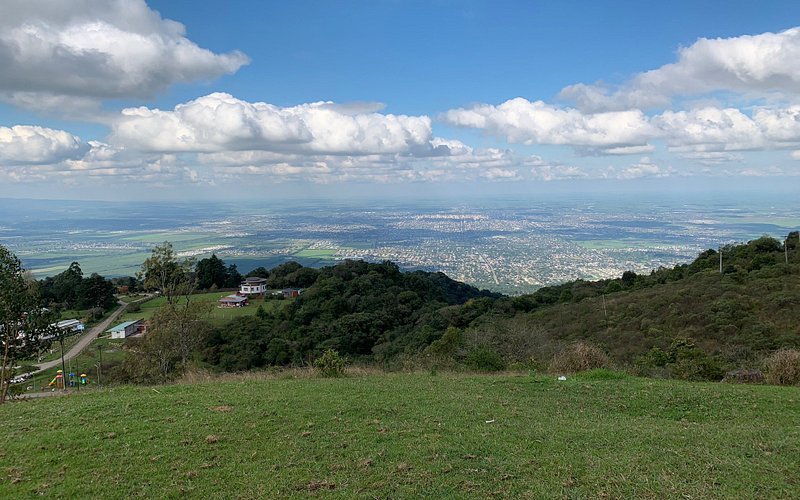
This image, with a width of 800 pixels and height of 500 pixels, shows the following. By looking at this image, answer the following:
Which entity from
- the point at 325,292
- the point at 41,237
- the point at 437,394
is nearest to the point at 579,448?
the point at 437,394

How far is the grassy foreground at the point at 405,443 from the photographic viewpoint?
201 inches

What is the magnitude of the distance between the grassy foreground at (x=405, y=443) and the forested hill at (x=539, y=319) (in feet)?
18.9

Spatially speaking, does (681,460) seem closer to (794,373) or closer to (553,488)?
(553,488)

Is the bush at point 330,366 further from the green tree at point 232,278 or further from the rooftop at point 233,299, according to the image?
the green tree at point 232,278

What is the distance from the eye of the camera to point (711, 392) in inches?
379

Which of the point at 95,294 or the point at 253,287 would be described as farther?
the point at 253,287

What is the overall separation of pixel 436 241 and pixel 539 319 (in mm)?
60719

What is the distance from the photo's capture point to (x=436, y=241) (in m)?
89.4

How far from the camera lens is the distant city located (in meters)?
62.2

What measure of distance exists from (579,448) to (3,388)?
12720mm

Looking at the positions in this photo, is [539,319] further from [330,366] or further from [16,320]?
[16,320]

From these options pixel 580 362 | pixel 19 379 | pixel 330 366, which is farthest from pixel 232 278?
pixel 580 362

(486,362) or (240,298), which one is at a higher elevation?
(486,362)

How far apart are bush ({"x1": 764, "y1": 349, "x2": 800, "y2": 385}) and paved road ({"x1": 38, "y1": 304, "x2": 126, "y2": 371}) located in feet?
118
